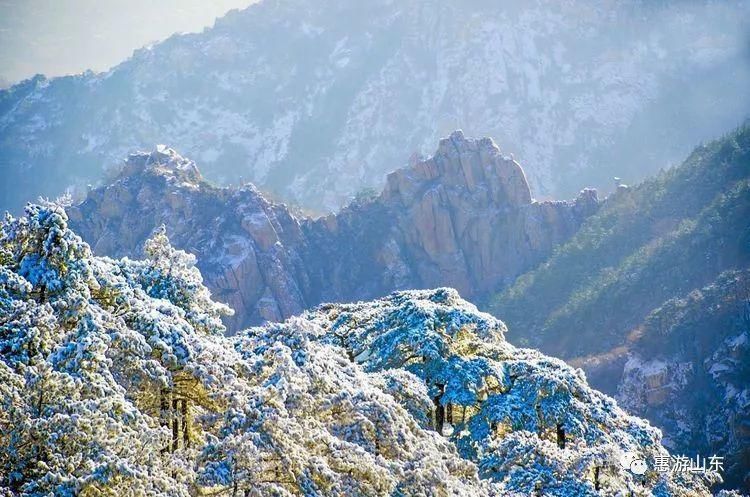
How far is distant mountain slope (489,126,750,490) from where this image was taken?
78875 mm

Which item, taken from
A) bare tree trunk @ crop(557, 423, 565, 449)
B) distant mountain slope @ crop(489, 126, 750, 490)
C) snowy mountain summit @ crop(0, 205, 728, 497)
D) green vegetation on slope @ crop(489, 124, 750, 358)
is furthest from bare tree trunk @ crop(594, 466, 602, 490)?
green vegetation on slope @ crop(489, 124, 750, 358)

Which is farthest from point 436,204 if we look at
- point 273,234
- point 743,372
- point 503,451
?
point 503,451

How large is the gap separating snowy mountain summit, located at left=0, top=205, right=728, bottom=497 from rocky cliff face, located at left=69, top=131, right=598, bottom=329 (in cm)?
8548

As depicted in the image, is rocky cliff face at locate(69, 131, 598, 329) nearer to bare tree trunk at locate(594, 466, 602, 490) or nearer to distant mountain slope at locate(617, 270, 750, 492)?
distant mountain slope at locate(617, 270, 750, 492)

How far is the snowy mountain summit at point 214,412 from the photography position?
48.9ft

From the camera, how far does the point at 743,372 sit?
79688 mm

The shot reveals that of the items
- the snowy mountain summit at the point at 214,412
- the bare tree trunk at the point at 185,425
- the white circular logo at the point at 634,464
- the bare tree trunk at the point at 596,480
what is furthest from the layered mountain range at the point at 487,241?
the bare tree trunk at the point at 185,425

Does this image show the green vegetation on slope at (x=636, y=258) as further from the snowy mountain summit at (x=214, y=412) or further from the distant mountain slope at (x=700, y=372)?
the snowy mountain summit at (x=214, y=412)

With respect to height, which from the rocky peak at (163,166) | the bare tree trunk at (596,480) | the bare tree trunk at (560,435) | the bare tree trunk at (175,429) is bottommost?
the bare tree trunk at (175,429)

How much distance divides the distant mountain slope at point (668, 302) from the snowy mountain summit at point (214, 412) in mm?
45787

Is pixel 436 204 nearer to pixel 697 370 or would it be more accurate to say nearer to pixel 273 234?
pixel 273 234

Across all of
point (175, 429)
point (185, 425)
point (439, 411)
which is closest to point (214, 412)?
point (175, 429)

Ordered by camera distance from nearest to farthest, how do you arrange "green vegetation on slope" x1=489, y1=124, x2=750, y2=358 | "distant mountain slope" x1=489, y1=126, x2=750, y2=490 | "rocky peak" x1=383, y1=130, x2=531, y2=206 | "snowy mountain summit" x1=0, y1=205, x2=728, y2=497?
"snowy mountain summit" x1=0, y1=205, x2=728, y2=497
"distant mountain slope" x1=489, y1=126, x2=750, y2=490
"green vegetation on slope" x1=489, y1=124, x2=750, y2=358
"rocky peak" x1=383, y1=130, x2=531, y2=206

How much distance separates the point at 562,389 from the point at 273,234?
88.4 metres
